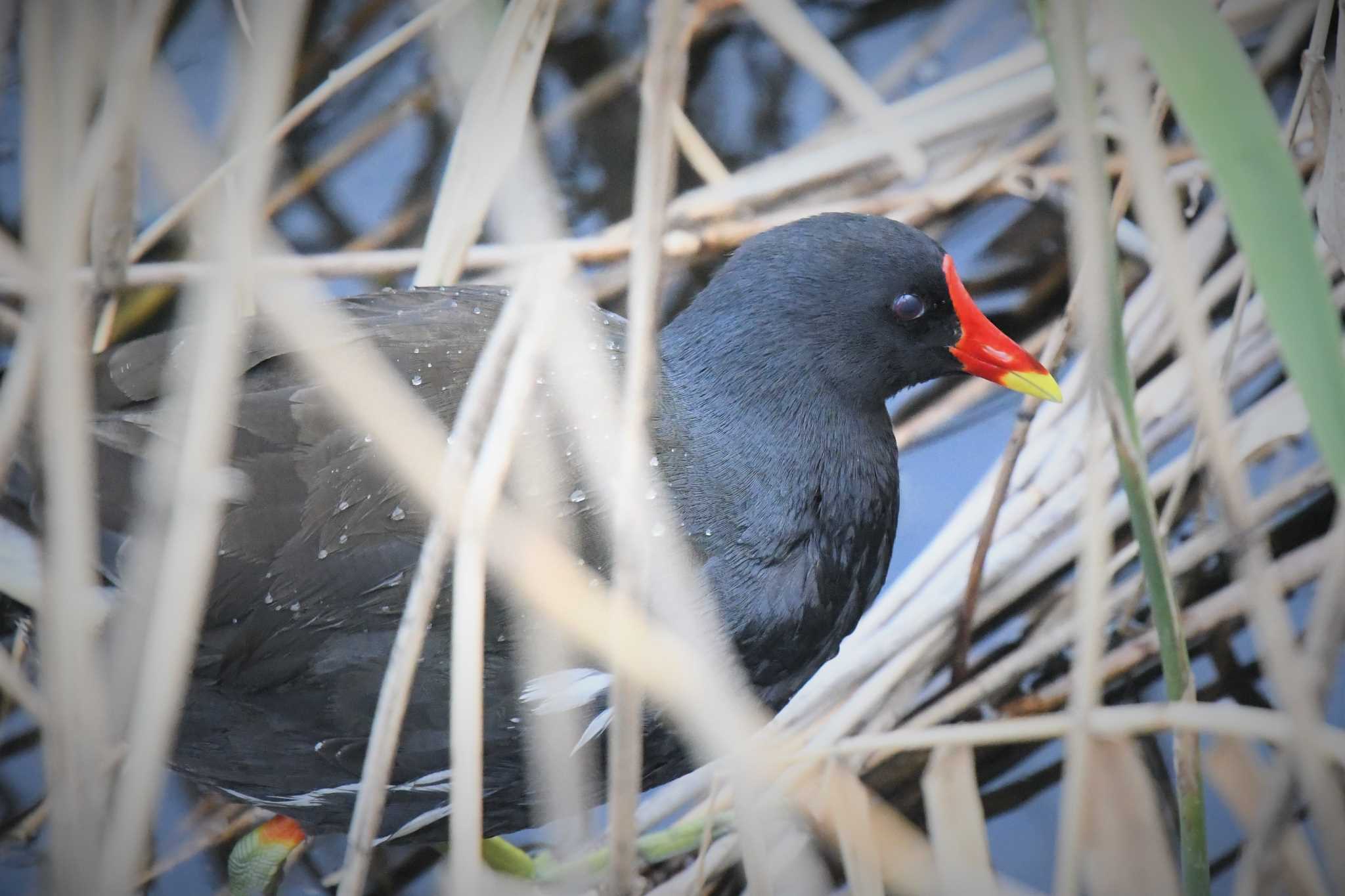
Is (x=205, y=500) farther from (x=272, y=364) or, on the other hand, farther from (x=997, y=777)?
(x=997, y=777)

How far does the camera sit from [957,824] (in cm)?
169

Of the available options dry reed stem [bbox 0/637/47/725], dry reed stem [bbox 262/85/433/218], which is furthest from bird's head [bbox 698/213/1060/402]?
dry reed stem [bbox 262/85/433/218]

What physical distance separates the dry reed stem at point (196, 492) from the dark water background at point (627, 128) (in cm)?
139

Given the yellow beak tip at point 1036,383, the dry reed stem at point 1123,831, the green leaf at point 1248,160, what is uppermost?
the yellow beak tip at point 1036,383

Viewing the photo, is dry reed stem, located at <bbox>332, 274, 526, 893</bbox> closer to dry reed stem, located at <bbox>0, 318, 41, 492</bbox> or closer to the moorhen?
the moorhen

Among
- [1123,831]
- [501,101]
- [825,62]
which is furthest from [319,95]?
[1123,831]

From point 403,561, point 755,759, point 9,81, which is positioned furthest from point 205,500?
point 9,81

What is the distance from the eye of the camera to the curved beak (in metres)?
1.77

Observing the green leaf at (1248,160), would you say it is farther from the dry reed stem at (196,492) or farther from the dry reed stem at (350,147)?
the dry reed stem at (350,147)

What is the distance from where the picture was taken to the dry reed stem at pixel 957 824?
1582 millimetres

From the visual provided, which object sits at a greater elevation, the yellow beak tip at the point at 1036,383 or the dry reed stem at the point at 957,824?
the yellow beak tip at the point at 1036,383

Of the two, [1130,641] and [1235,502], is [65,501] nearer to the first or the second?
[1235,502]

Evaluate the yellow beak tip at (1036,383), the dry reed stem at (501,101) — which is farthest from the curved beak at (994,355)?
the dry reed stem at (501,101)

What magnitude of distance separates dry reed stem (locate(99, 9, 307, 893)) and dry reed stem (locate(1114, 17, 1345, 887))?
0.74 m
